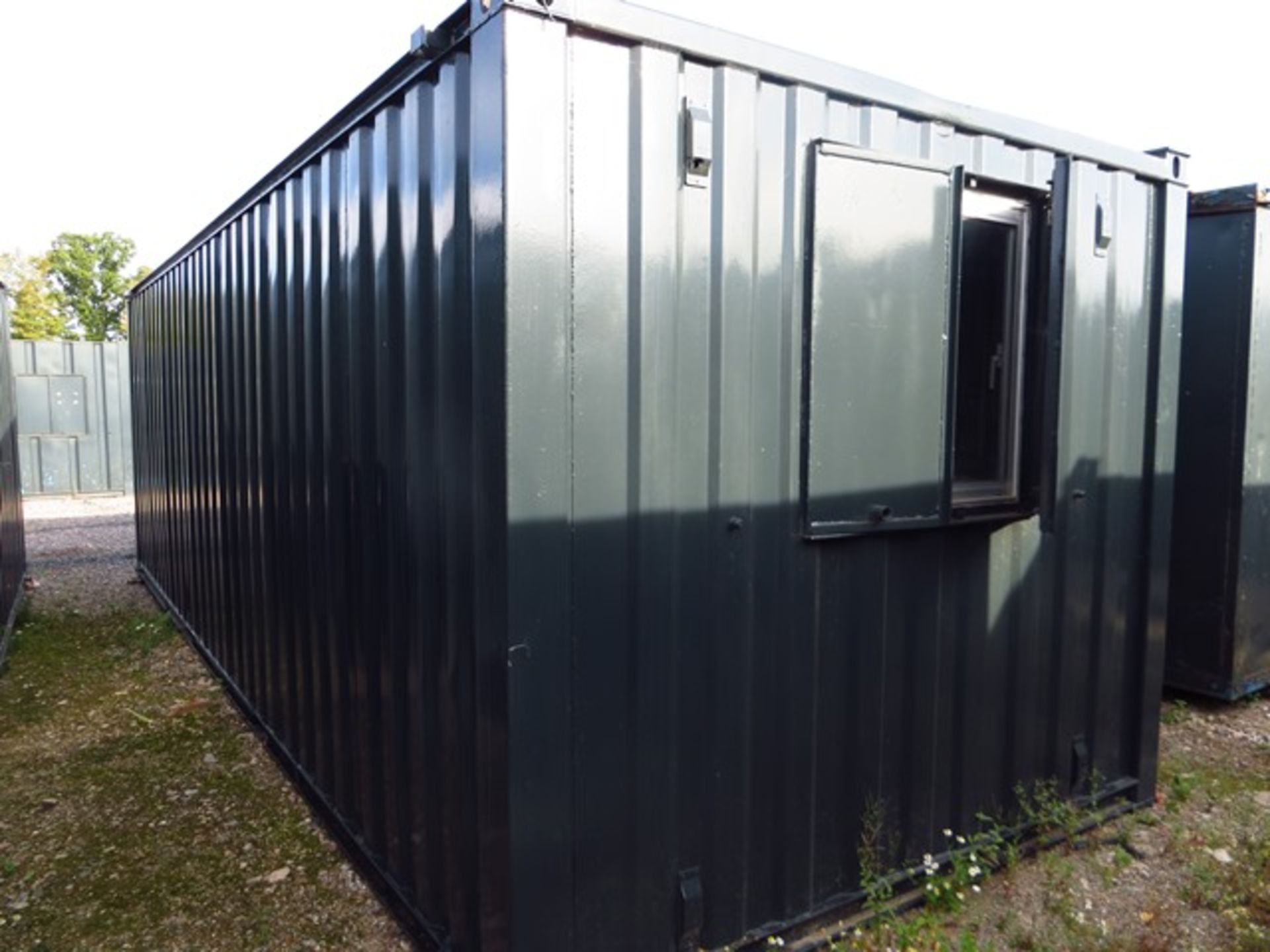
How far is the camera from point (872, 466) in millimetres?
2770

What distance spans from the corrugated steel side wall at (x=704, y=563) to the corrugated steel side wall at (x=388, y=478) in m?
0.13

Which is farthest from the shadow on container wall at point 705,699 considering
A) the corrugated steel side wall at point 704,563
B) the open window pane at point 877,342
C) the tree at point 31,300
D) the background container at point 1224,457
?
the tree at point 31,300

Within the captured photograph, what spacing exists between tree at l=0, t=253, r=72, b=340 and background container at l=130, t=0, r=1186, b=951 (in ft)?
102

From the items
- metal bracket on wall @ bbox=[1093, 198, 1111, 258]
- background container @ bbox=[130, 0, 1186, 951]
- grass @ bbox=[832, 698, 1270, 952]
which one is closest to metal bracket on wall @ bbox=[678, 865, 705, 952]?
background container @ bbox=[130, 0, 1186, 951]

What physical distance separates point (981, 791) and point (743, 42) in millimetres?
2766

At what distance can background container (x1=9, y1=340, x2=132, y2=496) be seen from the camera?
49.3 feet

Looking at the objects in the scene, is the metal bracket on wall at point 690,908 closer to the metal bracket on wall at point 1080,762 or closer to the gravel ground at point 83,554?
the metal bracket on wall at point 1080,762

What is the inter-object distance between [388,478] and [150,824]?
2.16m

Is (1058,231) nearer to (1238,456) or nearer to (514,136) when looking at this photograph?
(514,136)

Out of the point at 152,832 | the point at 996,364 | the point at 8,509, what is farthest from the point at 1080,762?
the point at 8,509

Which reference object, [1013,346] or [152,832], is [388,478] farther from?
[1013,346]

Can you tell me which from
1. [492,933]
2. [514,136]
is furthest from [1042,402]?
[492,933]

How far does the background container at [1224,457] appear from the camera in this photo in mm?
4867

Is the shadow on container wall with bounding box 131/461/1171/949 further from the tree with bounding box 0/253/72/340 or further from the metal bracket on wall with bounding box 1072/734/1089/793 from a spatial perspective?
the tree with bounding box 0/253/72/340
